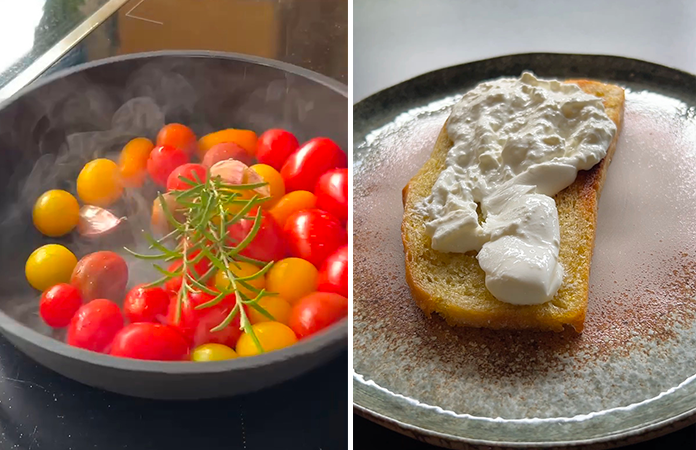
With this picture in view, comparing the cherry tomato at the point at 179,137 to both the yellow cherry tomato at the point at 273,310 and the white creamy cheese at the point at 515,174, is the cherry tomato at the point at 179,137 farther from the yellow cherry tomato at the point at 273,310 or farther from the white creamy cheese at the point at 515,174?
the white creamy cheese at the point at 515,174

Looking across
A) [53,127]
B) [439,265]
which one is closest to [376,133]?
[439,265]

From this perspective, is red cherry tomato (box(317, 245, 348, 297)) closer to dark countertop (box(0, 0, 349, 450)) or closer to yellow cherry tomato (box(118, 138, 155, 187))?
dark countertop (box(0, 0, 349, 450))

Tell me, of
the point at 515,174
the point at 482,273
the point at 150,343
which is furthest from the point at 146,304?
the point at 515,174

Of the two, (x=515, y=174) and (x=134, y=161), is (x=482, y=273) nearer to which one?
(x=515, y=174)

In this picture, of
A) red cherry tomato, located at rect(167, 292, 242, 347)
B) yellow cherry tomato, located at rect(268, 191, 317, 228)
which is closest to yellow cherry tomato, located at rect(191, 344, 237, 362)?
red cherry tomato, located at rect(167, 292, 242, 347)

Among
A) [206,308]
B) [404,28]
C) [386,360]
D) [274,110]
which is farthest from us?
[404,28]

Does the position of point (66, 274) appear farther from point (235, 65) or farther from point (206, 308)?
point (235, 65)
